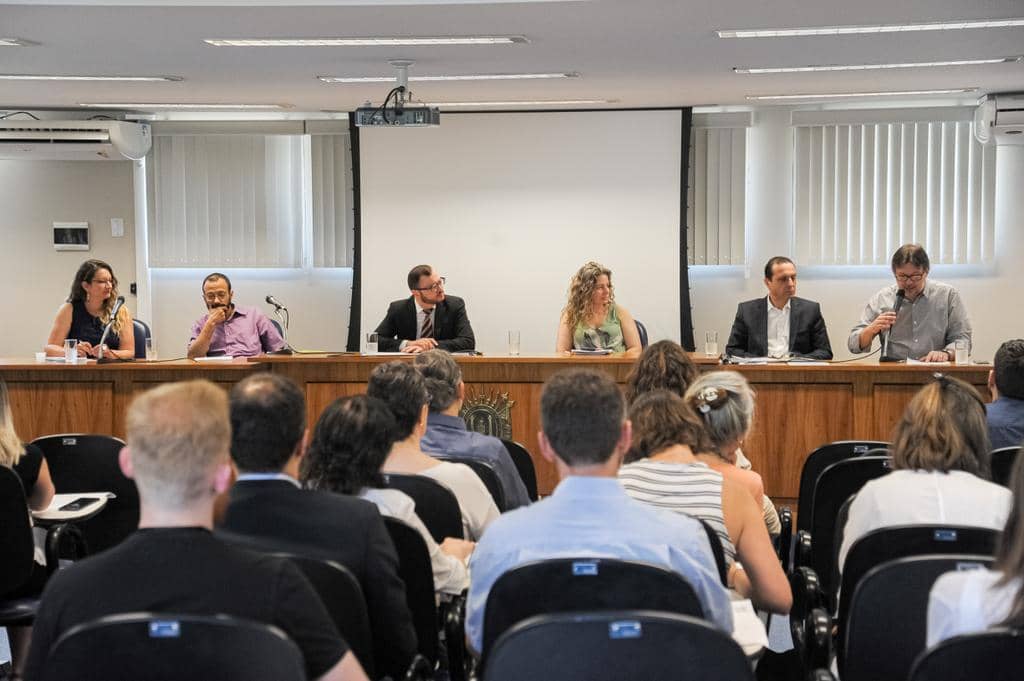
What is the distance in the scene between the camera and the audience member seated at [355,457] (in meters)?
2.93

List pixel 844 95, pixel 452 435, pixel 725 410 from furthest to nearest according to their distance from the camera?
pixel 844 95 → pixel 452 435 → pixel 725 410

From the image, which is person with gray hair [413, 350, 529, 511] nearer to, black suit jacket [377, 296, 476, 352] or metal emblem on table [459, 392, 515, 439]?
metal emblem on table [459, 392, 515, 439]

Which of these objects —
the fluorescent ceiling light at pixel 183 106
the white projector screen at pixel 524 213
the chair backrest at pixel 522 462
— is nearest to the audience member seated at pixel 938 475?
the chair backrest at pixel 522 462

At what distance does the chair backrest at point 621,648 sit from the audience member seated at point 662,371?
2345 millimetres

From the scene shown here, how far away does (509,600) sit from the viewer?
2.27 meters

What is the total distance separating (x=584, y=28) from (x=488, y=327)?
3.92m

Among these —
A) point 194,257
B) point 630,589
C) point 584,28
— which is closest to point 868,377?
point 584,28

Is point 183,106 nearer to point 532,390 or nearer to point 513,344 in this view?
point 513,344

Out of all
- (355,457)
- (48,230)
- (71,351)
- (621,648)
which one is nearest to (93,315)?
(71,351)

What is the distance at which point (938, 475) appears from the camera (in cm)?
301

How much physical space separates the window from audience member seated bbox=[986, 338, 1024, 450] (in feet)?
21.0

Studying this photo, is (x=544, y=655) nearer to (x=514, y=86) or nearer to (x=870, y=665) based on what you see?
(x=870, y=665)

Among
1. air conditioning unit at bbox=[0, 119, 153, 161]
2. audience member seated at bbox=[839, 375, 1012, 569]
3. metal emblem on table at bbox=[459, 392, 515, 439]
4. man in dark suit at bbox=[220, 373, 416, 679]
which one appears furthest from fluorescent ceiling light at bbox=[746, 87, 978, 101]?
man in dark suit at bbox=[220, 373, 416, 679]

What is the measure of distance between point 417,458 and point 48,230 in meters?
7.68
